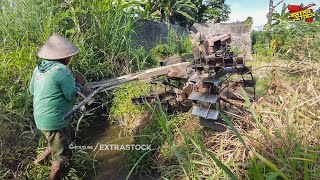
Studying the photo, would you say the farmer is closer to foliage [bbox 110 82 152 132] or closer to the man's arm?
the man's arm

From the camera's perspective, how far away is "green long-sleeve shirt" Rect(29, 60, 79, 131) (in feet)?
9.41

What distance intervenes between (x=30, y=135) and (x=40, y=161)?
0.59 meters

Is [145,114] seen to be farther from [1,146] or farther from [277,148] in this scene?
[277,148]

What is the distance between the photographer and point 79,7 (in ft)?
17.9

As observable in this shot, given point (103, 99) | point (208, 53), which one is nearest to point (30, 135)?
point (103, 99)

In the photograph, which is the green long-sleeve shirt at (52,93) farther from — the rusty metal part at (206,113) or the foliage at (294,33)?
the foliage at (294,33)

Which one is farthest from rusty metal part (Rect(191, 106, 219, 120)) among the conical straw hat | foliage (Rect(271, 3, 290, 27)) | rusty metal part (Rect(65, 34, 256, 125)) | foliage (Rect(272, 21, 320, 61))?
foliage (Rect(271, 3, 290, 27))

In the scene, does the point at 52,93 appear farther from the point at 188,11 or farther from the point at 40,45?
the point at 188,11

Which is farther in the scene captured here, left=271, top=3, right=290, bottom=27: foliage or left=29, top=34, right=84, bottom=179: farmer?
left=271, top=3, right=290, bottom=27: foliage

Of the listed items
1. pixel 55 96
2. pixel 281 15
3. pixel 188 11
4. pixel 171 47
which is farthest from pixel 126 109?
pixel 188 11

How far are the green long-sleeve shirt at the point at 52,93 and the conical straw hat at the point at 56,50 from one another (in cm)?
8

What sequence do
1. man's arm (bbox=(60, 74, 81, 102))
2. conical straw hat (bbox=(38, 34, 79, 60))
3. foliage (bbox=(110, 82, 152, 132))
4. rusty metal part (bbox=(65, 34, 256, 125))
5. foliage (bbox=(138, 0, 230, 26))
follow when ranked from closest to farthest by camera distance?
man's arm (bbox=(60, 74, 81, 102)) < conical straw hat (bbox=(38, 34, 79, 60)) < rusty metal part (bbox=(65, 34, 256, 125)) < foliage (bbox=(110, 82, 152, 132)) < foliage (bbox=(138, 0, 230, 26))

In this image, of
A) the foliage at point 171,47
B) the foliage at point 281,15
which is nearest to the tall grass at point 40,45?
the foliage at point 171,47

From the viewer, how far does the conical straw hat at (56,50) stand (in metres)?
2.97
